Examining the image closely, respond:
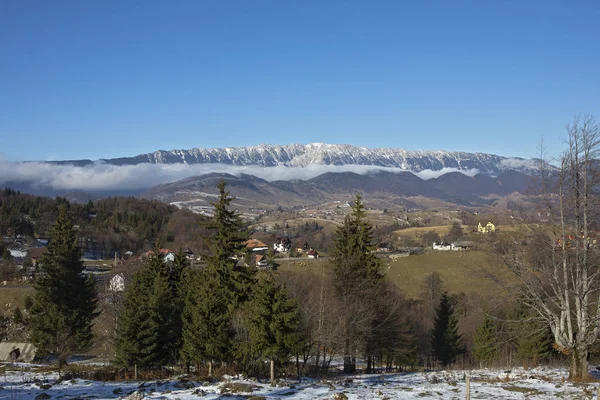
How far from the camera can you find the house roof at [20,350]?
130 ft

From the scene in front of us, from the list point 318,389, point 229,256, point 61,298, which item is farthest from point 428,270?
point 318,389

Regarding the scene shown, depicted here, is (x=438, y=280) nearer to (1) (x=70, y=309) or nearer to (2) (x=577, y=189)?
(1) (x=70, y=309)

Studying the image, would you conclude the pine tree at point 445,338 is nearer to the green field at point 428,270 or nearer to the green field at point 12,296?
the green field at point 428,270

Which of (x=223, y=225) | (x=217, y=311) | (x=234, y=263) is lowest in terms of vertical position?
(x=217, y=311)

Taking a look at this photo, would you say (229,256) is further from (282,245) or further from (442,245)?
(282,245)

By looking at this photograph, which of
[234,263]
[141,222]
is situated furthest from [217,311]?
[141,222]

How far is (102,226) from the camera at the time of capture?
13750 centimetres

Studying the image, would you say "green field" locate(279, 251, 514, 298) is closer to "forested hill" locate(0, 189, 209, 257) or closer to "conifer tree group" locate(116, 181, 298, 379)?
"forested hill" locate(0, 189, 209, 257)

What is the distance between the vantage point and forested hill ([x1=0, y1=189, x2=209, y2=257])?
399 feet

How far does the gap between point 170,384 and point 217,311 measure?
17.7 ft

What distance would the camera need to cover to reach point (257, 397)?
1554cm

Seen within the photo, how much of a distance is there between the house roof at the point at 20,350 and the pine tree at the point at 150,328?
1571cm

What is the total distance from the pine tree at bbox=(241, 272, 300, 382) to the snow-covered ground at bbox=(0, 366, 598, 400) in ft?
4.72

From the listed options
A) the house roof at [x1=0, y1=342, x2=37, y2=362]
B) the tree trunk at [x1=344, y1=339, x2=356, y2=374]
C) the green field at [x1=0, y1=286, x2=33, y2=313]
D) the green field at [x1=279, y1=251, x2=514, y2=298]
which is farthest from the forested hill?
the tree trunk at [x1=344, y1=339, x2=356, y2=374]
